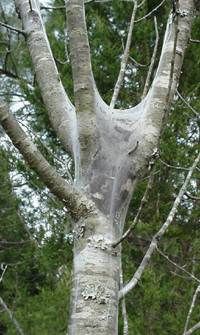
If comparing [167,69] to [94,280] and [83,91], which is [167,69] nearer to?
[83,91]

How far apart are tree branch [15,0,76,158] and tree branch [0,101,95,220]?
0.21m

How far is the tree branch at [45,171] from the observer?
3.78 feet

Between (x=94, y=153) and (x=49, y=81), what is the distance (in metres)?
0.28

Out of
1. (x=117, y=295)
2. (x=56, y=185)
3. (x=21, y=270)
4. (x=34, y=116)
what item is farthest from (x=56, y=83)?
(x=21, y=270)

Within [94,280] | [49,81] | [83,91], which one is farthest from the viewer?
[49,81]

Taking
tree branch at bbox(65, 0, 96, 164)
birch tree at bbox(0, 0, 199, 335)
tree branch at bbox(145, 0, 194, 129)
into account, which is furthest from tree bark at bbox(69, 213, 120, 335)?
tree branch at bbox(145, 0, 194, 129)

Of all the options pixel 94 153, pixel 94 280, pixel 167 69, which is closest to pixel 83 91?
pixel 94 153

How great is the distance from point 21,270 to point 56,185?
15.2 feet

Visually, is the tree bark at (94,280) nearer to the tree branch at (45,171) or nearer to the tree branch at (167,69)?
the tree branch at (45,171)

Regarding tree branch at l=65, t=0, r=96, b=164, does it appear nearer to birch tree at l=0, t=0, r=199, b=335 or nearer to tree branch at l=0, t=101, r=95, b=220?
birch tree at l=0, t=0, r=199, b=335

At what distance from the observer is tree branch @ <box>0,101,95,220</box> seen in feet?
3.78

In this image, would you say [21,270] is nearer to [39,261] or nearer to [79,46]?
[39,261]

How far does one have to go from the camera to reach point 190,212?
15.3ft

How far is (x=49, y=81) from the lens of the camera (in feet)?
4.97
